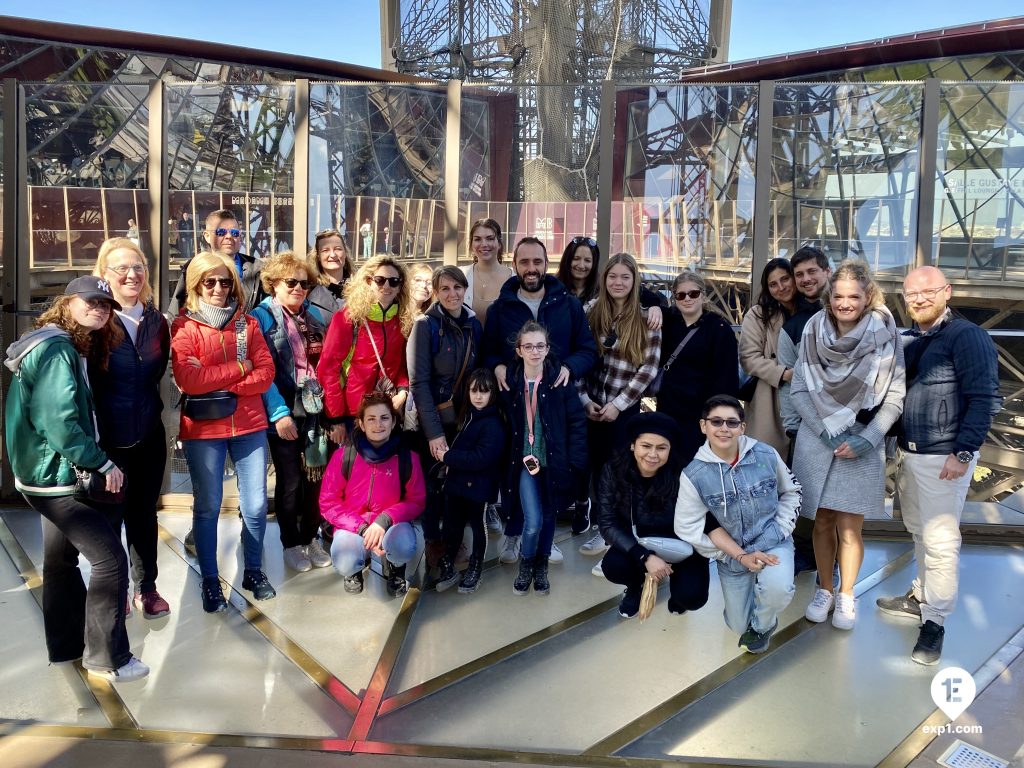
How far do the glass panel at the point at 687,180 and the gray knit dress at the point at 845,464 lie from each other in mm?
1502

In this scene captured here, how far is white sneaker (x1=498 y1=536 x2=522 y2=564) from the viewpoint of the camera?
4.04m

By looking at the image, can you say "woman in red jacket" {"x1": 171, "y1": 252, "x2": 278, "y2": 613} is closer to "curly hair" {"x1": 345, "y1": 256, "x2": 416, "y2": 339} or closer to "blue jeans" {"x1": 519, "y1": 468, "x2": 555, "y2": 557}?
"curly hair" {"x1": 345, "y1": 256, "x2": 416, "y2": 339}

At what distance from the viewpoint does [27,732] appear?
102 inches

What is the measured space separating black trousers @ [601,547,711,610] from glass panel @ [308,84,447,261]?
250 centimetres

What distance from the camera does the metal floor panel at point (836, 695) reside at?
258 cm

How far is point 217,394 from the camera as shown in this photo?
133 inches

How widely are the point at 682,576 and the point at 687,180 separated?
2.69m

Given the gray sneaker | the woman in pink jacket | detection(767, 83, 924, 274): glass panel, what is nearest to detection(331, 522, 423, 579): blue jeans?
the woman in pink jacket

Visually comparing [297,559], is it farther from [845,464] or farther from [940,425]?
[940,425]

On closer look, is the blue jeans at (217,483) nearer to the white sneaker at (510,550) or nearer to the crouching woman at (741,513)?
the white sneaker at (510,550)

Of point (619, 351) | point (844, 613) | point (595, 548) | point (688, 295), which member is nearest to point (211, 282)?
point (619, 351)

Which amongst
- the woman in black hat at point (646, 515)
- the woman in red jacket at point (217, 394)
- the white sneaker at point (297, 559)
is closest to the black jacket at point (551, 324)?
the woman in black hat at point (646, 515)

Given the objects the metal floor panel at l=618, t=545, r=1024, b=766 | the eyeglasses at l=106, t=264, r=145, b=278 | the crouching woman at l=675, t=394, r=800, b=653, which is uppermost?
the eyeglasses at l=106, t=264, r=145, b=278

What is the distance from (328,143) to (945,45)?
1362cm
